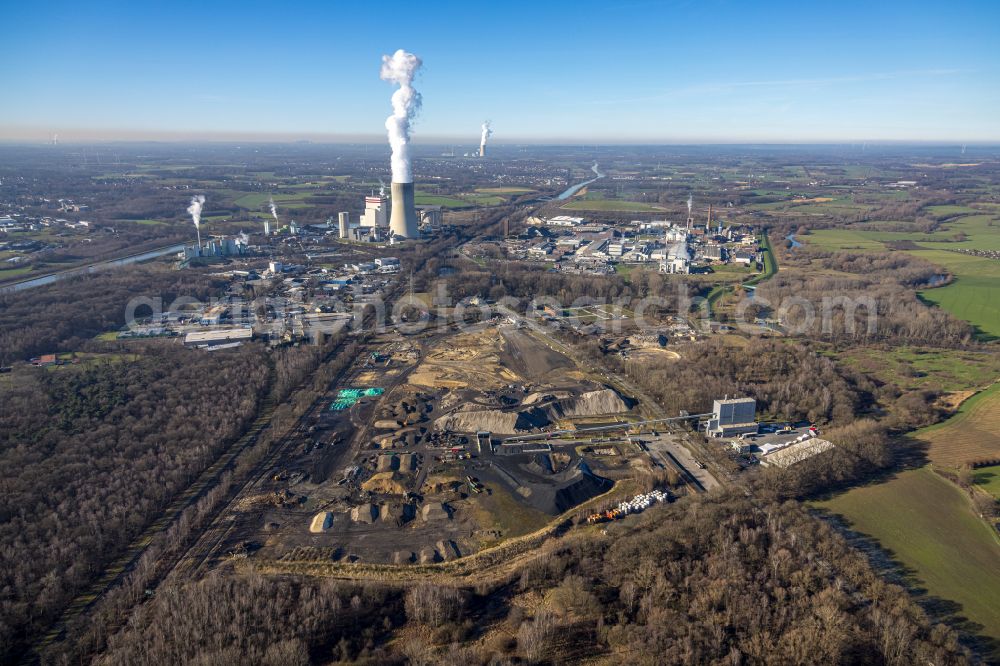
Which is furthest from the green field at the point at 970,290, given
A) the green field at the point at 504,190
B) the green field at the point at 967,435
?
the green field at the point at 504,190

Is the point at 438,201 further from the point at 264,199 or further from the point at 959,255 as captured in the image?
the point at 959,255

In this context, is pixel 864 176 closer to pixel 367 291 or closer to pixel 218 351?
pixel 367 291

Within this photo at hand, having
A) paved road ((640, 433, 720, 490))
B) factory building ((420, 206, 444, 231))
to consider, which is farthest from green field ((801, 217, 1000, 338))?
factory building ((420, 206, 444, 231))

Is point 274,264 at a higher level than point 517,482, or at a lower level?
higher

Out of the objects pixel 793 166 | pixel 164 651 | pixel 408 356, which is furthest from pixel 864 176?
pixel 164 651

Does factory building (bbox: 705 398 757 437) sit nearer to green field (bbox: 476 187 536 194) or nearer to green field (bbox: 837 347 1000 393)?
green field (bbox: 837 347 1000 393)

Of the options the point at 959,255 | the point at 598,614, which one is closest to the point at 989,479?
the point at 598,614

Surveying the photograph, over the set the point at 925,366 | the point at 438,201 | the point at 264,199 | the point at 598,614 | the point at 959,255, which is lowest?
the point at 598,614
